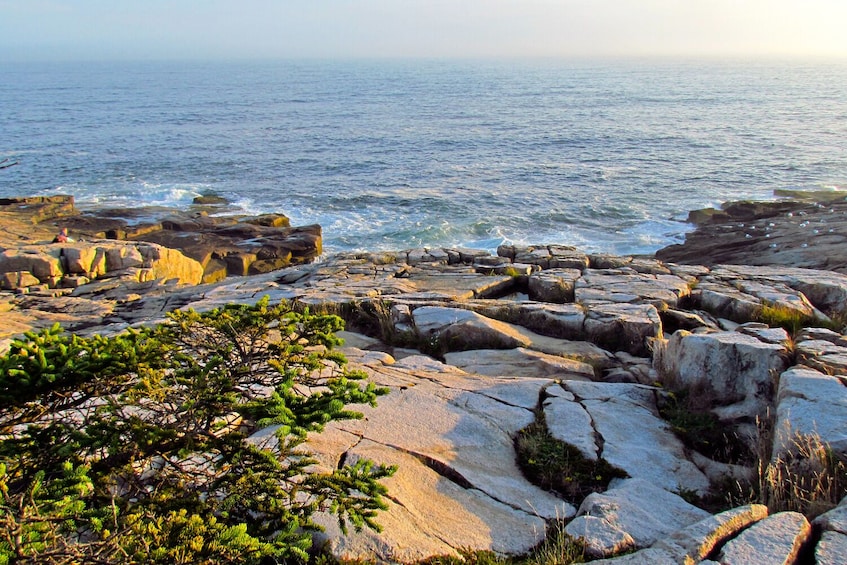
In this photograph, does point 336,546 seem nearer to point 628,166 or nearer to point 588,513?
point 588,513

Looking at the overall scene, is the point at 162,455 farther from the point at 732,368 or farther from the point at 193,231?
the point at 193,231

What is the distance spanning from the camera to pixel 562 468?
5.45 m

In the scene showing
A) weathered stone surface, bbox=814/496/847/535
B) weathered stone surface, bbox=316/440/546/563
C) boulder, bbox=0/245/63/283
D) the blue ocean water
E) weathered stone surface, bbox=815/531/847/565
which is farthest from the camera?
the blue ocean water

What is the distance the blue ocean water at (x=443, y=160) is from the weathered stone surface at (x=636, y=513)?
20405mm

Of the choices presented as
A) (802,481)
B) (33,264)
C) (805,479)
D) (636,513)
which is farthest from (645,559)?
(33,264)

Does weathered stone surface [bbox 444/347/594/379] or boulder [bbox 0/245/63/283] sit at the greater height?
weathered stone surface [bbox 444/347/594/379]

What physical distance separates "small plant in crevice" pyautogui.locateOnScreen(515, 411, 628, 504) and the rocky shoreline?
0.10 metres

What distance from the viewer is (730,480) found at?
5.43m

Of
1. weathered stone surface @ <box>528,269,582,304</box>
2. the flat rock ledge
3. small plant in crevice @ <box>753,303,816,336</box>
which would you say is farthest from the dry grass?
weathered stone surface @ <box>528,269,582,304</box>

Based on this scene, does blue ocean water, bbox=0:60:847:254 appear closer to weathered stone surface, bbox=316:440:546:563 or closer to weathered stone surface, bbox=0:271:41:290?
weathered stone surface, bbox=0:271:41:290

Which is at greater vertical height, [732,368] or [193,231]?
[732,368]

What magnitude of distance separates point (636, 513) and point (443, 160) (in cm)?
3874

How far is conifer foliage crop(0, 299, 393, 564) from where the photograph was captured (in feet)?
10.4

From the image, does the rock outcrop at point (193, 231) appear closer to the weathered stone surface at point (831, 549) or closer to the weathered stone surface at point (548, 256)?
the weathered stone surface at point (548, 256)
